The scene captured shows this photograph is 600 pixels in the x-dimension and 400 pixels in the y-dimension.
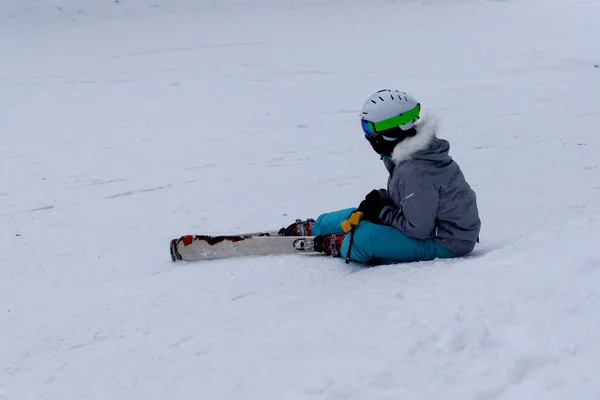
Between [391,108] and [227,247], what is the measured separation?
1.73m

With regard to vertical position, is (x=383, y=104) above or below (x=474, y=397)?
above

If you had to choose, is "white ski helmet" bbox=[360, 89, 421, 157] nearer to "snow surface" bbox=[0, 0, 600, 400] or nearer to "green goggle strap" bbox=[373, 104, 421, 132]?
"green goggle strap" bbox=[373, 104, 421, 132]

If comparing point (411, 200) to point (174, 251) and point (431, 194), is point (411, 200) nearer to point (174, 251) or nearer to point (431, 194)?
point (431, 194)

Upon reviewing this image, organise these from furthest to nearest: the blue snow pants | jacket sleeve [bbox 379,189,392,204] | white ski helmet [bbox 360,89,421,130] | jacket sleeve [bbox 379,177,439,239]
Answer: jacket sleeve [bbox 379,189,392,204]
the blue snow pants
white ski helmet [bbox 360,89,421,130]
jacket sleeve [bbox 379,177,439,239]

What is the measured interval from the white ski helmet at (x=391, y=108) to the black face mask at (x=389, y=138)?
34 mm

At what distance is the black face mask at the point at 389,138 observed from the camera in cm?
470

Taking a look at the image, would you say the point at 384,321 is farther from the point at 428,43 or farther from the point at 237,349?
the point at 428,43

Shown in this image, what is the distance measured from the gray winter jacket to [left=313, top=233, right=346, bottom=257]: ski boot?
0.57 metres

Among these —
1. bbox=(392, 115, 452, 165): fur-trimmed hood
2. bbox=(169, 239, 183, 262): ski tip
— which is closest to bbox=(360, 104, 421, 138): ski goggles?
bbox=(392, 115, 452, 165): fur-trimmed hood

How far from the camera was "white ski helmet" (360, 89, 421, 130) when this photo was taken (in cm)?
466

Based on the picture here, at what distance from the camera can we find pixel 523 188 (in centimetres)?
738

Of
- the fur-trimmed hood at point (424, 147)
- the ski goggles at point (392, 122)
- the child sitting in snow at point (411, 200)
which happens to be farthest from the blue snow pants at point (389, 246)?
the ski goggles at point (392, 122)

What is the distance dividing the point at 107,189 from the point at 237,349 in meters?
4.22

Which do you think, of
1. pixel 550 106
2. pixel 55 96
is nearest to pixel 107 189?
pixel 55 96
